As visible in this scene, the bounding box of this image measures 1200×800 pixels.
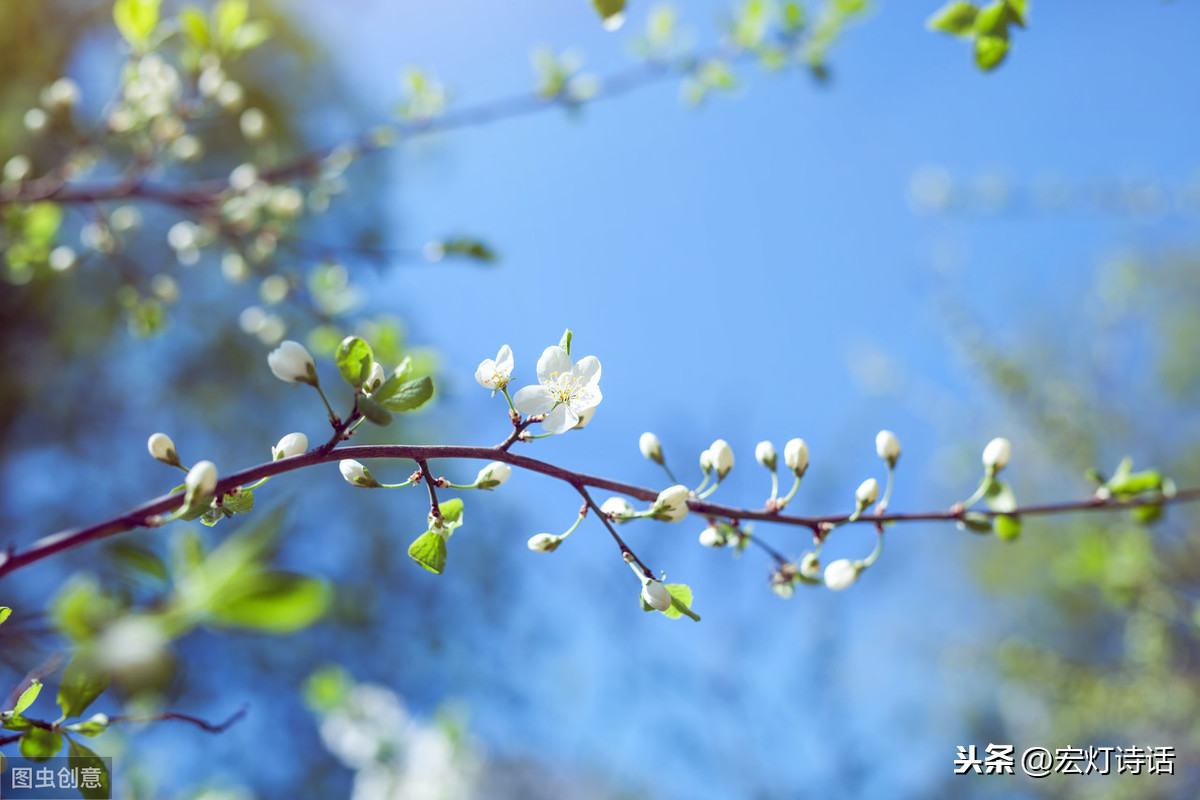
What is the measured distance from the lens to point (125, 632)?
0.87ft

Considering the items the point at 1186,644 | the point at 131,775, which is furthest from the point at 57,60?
the point at 1186,644

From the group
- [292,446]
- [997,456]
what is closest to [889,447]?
[997,456]

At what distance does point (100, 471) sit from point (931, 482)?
4.17m

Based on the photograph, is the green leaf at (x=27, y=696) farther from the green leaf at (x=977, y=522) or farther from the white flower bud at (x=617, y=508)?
the green leaf at (x=977, y=522)

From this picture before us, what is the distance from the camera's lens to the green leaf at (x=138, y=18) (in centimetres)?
106

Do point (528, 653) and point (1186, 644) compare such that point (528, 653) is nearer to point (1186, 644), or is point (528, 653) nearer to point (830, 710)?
point (830, 710)

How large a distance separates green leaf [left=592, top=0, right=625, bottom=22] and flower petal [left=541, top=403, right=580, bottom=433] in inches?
13.2

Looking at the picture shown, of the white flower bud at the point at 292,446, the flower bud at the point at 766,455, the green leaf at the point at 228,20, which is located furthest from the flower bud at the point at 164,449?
the green leaf at the point at 228,20

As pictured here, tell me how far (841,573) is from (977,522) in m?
0.15

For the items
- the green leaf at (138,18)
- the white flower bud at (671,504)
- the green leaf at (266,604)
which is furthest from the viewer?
the green leaf at (138,18)

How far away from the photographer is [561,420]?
53 centimetres

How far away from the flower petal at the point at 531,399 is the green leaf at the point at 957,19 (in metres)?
0.53

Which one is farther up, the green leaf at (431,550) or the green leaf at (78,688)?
the green leaf at (431,550)

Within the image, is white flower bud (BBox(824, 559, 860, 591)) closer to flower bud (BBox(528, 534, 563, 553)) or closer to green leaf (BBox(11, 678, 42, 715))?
flower bud (BBox(528, 534, 563, 553))
